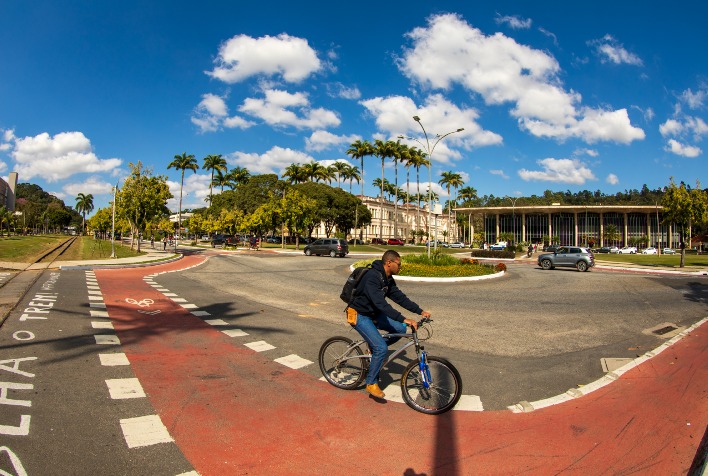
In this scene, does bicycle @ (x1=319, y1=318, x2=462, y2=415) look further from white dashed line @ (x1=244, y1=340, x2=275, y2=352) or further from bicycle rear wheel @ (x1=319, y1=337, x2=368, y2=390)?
white dashed line @ (x1=244, y1=340, x2=275, y2=352)

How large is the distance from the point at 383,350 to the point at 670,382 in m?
4.18

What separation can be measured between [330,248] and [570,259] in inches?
788

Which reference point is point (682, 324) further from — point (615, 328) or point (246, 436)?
point (246, 436)

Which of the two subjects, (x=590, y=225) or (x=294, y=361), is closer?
(x=294, y=361)

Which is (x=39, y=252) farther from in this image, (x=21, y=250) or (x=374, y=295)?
(x=374, y=295)

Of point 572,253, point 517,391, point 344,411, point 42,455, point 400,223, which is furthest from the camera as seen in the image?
point 400,223

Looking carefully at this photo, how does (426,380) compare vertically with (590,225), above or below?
below

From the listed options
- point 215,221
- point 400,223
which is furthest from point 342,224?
point 400,223

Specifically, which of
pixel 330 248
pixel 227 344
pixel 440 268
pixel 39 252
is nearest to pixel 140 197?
pixel 39 252

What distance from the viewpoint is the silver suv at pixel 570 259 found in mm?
26234

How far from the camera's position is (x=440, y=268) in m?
20.1

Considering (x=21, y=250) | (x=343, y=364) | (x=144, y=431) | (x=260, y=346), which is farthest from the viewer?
(x=21, y=250)

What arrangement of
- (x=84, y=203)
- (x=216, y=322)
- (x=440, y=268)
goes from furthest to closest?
(x=84, y=203) → (x=440, y=268) → (x=216, y=322)

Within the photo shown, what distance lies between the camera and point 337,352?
17.9 feet
